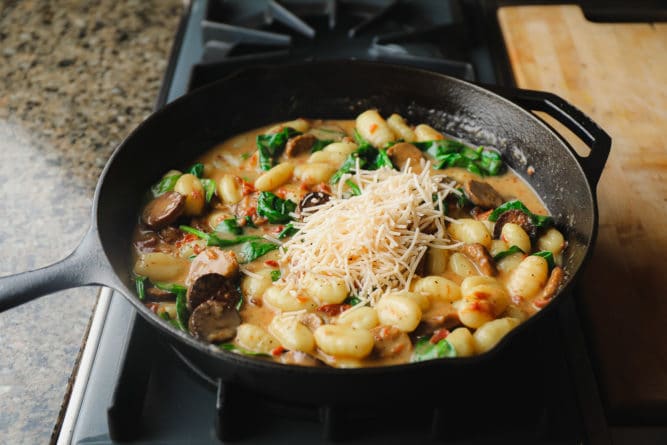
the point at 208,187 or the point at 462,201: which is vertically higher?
the point at 208,187

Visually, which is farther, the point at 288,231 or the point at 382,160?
the point at 382,160

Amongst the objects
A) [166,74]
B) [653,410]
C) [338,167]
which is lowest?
[653,410]

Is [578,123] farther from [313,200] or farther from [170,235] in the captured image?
[170,235]

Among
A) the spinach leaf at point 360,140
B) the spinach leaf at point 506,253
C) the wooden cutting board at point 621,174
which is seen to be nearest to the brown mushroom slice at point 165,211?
the spinach leaf at point 360,140

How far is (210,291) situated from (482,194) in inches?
36.8

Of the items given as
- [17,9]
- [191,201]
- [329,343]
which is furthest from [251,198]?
[17,9]

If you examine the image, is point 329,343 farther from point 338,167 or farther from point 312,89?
point 312,89

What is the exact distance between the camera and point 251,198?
2398mm

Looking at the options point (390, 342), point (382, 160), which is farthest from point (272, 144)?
Result: point (390, 342)

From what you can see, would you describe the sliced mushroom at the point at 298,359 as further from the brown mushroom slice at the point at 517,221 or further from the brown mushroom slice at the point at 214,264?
the brown mushroom slice at the point at 517,221

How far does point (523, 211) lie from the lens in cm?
230

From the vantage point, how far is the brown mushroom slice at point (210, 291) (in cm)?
198

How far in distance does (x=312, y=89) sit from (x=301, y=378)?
1.42 m

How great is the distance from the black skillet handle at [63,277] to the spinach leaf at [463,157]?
50.0 inches
